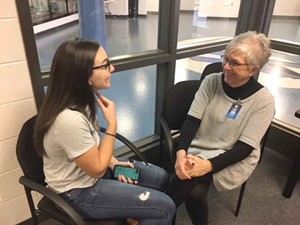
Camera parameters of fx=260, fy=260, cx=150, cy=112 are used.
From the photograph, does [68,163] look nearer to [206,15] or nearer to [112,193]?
[112,193]

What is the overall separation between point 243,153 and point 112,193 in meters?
0.71

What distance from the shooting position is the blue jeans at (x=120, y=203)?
1.14 meters

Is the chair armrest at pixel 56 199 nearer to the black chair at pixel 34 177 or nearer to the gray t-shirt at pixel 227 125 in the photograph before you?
the black chair at pixel 34 177

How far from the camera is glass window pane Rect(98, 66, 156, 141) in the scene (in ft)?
8.06

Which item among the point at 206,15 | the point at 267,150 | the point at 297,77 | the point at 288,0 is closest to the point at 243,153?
the point at 267,150

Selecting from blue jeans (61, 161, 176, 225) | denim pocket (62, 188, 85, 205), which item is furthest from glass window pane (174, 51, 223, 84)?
denim pocket (62, 188, 85, 205)

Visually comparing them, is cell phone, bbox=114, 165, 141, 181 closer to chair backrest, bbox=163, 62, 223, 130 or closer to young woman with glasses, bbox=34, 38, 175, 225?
young woman with glasses, bbox=34, 38, 175, 225

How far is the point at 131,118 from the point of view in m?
2.65

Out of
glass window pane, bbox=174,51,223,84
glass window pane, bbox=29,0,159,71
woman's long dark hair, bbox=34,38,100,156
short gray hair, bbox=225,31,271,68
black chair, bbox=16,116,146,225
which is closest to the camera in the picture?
woman's long dark hair, bbox=34,38,100,156

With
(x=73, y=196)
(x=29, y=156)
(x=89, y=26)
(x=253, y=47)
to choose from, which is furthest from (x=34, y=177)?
(x=89, y=26)

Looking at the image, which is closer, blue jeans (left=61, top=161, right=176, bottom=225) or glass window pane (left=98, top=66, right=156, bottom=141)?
blue jeans (left=61, top=161, right=176, bottom=225)

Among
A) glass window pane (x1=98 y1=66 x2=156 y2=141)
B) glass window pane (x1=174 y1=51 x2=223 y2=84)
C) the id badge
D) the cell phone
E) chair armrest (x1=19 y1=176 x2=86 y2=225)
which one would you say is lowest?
glass window pane (x1=98 y1=66 x2=156 y2=141)

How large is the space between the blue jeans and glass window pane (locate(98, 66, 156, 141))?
1.08 meters

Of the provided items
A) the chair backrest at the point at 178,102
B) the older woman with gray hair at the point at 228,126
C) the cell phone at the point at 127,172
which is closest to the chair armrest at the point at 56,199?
the cell phone at the point at 127,172
